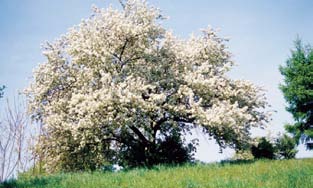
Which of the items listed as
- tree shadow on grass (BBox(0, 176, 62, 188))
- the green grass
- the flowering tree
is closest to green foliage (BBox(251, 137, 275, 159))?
the flowering tree

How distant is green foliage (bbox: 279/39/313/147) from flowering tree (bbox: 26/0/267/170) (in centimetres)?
1057

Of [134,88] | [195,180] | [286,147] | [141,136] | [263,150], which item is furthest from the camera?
[286,147]

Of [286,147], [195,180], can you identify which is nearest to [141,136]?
[195,180]

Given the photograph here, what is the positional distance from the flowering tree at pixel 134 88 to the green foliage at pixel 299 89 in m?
10.6

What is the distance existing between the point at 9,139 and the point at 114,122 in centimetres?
1858

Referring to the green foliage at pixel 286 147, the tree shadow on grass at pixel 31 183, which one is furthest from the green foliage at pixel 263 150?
the tree shadow on grass at pixel 31 183

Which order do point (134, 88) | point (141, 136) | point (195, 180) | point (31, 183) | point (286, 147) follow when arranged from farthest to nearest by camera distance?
point (286, 147)
point (141, 136)
point (134, 88)
point (31, 183)
point (195, 180)

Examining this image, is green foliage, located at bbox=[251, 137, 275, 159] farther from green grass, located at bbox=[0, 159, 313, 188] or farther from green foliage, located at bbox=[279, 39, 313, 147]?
green grass, located at bbox=[0, 159, 313, 188]

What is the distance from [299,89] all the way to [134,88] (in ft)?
65.2

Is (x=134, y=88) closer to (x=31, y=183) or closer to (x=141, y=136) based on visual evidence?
(x=141, y=136)

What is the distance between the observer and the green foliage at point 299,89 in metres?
36.7

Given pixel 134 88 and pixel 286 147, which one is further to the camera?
pixel 286 147

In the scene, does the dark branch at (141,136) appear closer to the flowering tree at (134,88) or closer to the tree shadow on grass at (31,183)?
the flowering tree at (134,88)

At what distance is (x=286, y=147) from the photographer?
135ft
